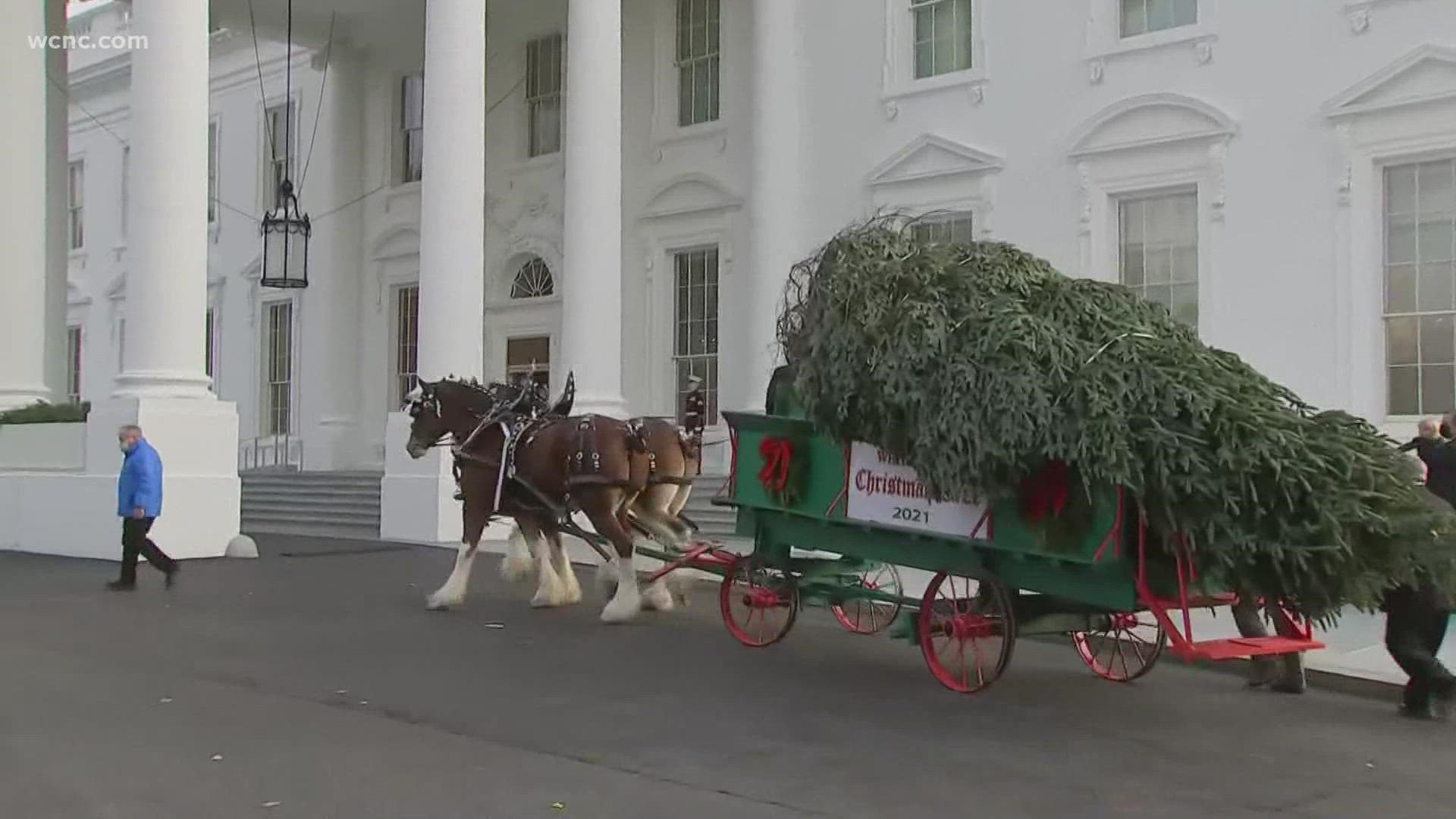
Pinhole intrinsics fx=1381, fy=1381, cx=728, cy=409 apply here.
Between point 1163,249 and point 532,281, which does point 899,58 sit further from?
point 532,281

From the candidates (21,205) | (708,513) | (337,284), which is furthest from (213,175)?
(708,513)

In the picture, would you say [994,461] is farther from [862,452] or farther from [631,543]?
[631,543]

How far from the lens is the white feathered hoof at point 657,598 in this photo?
35.8 feet

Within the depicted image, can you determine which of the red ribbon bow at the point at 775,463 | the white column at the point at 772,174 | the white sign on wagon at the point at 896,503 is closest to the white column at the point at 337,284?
the white column at the point at 772,174

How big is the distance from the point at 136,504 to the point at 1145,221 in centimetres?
1150

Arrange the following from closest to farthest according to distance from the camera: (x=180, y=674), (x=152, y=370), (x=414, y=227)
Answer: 1. (x=180, y=674)
2. (x=152, y=370)
3. (x=414, y=227)

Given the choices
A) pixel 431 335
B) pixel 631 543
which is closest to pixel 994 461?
pixel 631 543

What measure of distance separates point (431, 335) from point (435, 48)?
3604mm

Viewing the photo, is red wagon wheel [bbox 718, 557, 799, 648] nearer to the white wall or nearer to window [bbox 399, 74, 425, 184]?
the white wall

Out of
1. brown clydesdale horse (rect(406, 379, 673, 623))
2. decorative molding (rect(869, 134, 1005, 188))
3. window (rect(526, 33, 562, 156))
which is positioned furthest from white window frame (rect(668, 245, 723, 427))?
brown clydesdale horse (rect(406, 379, 673, 623))

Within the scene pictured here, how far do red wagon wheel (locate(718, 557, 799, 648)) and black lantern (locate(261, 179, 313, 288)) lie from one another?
13.5m

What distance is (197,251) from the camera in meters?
15.8

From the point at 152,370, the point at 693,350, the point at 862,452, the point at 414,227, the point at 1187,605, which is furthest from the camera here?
the point at 414,227

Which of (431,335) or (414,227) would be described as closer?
(431,335)
